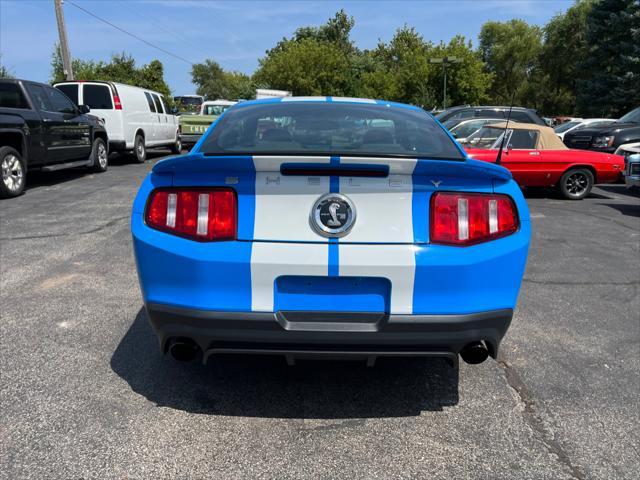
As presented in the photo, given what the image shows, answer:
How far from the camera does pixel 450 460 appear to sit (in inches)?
93.5

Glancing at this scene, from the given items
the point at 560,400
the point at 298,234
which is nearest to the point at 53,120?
the point at 298,234

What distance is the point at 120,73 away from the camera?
111 feet

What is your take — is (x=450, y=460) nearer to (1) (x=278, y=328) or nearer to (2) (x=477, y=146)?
(1) (x=278, y=328)

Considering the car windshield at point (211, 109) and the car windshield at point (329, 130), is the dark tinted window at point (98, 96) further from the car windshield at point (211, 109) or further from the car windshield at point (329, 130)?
the car windshield at point (329, 130)

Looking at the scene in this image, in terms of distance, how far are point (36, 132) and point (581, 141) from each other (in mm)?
13005

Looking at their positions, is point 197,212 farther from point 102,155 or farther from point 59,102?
point 102,155

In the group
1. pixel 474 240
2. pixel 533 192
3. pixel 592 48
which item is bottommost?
pixel 533 192

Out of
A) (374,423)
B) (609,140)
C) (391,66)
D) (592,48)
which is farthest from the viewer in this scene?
(391,66)

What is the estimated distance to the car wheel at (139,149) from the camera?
48.1ft

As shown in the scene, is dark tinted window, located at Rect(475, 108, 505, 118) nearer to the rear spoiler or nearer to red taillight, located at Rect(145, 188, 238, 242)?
the rear spoiler

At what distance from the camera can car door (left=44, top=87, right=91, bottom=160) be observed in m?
10.3

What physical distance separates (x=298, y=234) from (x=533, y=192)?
1032cm

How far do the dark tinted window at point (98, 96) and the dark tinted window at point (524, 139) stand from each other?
9847mm

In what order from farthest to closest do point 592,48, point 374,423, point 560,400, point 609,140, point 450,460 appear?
point 592,48, point 609,140, point 560,400, point 374,423, point 450,460
